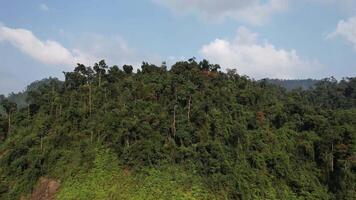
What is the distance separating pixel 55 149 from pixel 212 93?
15.6m

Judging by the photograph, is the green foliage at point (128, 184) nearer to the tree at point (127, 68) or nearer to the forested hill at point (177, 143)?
the forested hill at point (177, 143)

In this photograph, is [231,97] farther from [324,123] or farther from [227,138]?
[324,123]

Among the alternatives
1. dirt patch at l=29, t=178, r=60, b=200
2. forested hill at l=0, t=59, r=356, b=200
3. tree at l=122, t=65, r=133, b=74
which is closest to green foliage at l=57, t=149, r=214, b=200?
forested hill at l=0, t=59, r=356, b=200

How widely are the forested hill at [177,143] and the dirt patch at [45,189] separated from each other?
340 mm

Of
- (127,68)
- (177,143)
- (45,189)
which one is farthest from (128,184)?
(127,68)

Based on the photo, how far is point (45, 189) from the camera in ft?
118

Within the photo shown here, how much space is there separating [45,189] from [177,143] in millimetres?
11511

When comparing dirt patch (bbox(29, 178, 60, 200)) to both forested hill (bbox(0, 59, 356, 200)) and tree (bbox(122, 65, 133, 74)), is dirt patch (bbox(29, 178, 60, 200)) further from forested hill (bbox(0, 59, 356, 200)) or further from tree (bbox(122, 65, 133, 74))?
tree (bbox(122, 65, 133, 74))

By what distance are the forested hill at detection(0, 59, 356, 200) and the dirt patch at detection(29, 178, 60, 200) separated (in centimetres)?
34

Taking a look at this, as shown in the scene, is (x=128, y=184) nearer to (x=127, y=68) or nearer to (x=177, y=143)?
(x=177, y=143)

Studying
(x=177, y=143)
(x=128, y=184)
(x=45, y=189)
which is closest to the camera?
(x=128, y=184)

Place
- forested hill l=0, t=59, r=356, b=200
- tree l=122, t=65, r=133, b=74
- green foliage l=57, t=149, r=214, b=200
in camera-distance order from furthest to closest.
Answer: tree l=122, t=65, r=133, b=74 → forested hill l=0, t=59, r=356, b=200 → green foliage l=57, t=149, r=214, b=200

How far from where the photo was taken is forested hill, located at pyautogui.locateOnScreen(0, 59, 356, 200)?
34.0 metres

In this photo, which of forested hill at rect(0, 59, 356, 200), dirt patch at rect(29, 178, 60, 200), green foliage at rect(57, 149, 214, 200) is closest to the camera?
green foliage at rect(57, 149, 214, 200)
